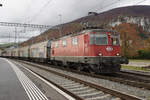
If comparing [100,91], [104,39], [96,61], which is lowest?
[100,91]

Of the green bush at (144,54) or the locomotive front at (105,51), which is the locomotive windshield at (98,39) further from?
the green bush at (144,54)

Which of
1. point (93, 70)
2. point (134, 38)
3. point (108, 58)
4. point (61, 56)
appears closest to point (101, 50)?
point (108, 58)

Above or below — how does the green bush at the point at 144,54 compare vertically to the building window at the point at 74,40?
below

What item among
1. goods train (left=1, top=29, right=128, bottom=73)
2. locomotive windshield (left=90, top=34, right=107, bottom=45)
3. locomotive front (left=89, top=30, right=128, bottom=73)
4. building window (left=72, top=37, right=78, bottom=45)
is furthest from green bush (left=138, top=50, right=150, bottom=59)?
locomotive windshield (left=90, top=34, right=107, bottom=45)

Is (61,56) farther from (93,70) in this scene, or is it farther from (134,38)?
(134,38)

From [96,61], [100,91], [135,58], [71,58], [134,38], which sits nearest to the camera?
[100,91]

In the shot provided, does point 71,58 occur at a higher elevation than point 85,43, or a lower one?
lower

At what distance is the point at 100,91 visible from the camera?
307 inches

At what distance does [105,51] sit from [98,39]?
1032mm

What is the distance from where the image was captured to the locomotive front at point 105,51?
12422 mm

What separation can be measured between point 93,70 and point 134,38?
25.7m

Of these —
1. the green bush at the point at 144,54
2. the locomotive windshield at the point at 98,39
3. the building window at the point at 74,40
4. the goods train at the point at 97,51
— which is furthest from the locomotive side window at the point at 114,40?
the green bush at the point at 144,54

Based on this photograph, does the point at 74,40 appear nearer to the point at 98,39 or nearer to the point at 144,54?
the point at 98,39

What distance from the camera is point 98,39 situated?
516 inches
